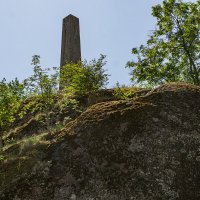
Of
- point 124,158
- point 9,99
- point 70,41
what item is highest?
point 70,41

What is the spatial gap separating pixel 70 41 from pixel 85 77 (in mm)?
19988

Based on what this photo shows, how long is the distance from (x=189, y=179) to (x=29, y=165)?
324cm

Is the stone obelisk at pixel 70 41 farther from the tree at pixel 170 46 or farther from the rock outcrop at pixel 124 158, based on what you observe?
the rock outcrop at pixel 124 158

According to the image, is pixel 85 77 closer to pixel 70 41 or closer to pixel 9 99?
pixel 9 99

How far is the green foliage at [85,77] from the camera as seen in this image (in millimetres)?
17812

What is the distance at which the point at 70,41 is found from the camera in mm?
37500

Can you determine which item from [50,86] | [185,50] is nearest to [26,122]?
[50,86]

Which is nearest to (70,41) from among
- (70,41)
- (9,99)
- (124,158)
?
(70,41)

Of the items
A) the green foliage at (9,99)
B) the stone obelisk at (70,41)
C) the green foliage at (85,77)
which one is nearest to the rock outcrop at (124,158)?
the green foliage at (9,99)

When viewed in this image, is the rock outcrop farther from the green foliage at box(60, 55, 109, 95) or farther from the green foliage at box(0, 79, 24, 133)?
the green foliage at box(60, 55, 109, 95)

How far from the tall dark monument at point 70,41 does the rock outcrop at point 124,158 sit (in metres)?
28.4

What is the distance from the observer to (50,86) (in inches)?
500

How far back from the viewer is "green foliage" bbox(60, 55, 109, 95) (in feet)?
58.4

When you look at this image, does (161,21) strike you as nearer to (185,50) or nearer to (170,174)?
(185,50)
